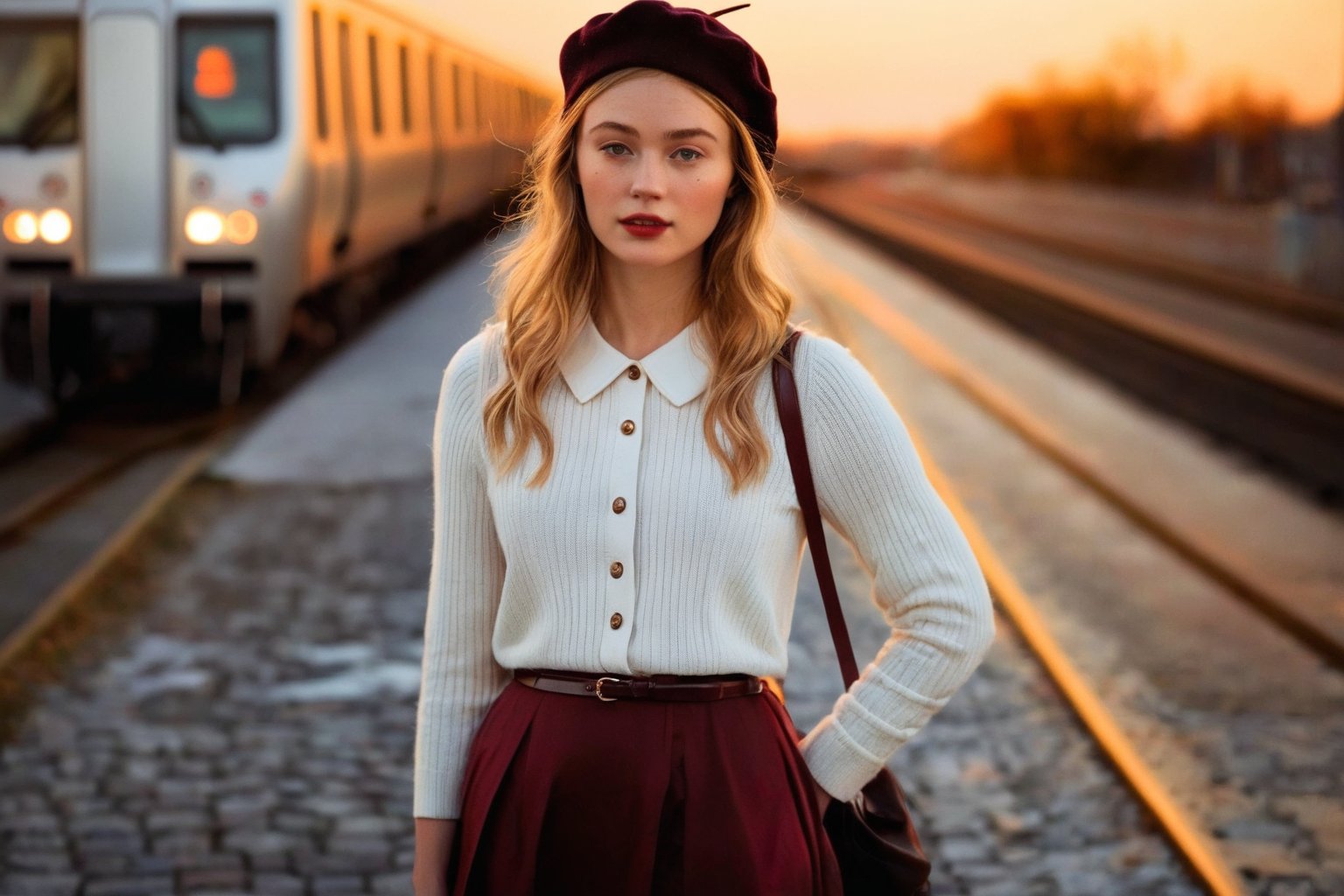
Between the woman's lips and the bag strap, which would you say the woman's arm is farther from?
the woman's lips

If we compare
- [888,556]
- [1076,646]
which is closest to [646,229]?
[888,556]

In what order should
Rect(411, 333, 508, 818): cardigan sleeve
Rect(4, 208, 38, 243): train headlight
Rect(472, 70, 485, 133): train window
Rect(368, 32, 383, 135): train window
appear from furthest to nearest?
Rect(472, 70, 485, 133): train window, Rect(368, 32, 383, 135): train window, Rect(4, 208, 38, 243): train headlight, Rect(411, 333, 508, 818): cardigan sleeve

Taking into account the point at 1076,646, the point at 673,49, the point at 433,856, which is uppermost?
the point at 673,49

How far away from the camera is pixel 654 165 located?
1.89 metres

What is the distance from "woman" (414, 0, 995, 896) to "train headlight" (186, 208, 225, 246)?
952 centimetres

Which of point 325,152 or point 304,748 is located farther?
point 325,152

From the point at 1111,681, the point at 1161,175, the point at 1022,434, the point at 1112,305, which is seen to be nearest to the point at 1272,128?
the point at 1161,175

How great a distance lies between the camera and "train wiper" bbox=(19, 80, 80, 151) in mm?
10938

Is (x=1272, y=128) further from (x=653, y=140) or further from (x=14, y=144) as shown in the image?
(x=653, y=140)

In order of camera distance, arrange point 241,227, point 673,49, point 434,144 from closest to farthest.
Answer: point 673,49 < point 241,227 < point 434,144

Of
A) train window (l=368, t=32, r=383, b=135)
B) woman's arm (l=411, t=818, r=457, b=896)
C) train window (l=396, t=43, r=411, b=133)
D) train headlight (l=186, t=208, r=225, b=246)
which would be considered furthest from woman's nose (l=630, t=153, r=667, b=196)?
train window (l=396, t=43, r=411, b=133)

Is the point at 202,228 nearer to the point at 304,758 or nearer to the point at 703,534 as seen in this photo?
the point at 304,758

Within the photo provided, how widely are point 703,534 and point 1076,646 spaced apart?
5.43 m

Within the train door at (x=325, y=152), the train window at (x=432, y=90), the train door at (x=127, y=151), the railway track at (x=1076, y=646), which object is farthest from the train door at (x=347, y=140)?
the railway track at (x=1076, y=646)
